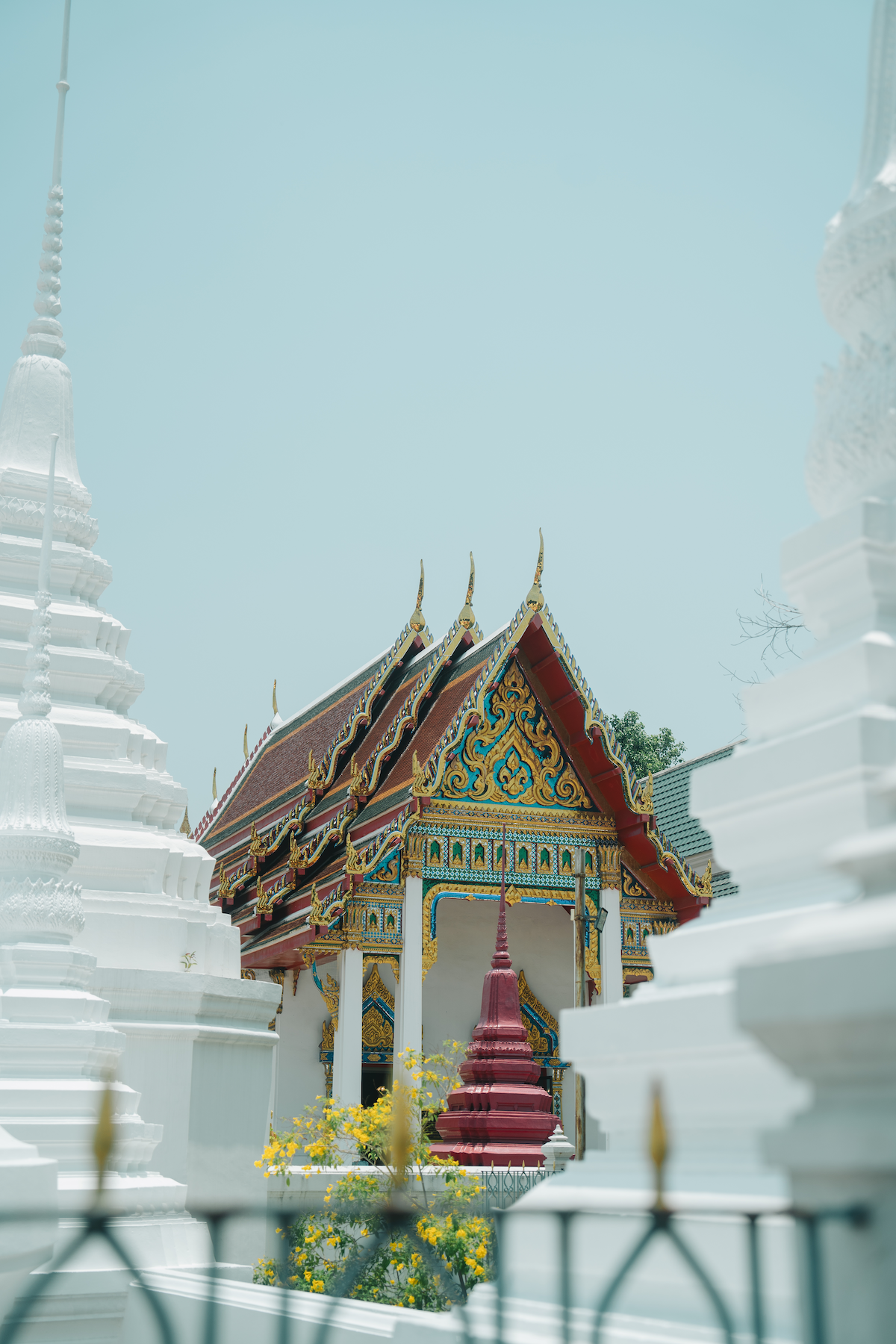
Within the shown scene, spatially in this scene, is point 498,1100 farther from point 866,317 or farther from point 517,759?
→ point 866,317

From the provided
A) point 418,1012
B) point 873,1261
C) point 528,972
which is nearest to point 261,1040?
point 418,1012

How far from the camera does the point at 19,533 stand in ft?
29.9

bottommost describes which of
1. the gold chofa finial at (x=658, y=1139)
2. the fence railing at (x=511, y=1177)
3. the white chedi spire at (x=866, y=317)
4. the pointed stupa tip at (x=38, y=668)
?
the fence railing at (x=511, y=1177)

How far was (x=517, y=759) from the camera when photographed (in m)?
14.4

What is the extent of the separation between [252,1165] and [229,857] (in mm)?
9619

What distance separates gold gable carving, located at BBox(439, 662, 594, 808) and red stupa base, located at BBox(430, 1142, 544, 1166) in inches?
157

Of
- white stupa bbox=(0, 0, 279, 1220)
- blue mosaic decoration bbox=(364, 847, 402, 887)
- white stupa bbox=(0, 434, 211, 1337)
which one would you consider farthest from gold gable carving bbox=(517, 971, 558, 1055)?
white stupa bbox=(0, 434, 211, 1337)

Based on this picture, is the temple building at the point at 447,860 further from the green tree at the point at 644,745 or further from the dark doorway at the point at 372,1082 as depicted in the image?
the green tree at the point at 644,745

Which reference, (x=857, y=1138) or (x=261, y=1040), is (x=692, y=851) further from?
(x=857, y=1138)

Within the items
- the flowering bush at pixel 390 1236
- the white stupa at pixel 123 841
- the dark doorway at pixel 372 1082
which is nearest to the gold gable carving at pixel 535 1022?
the dark doorway at pixel 372 1082

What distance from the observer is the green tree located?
27250 mm

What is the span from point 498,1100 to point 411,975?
2.54 meters

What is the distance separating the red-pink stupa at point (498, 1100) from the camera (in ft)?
35.8

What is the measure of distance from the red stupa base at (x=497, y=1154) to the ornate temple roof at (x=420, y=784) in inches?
118
